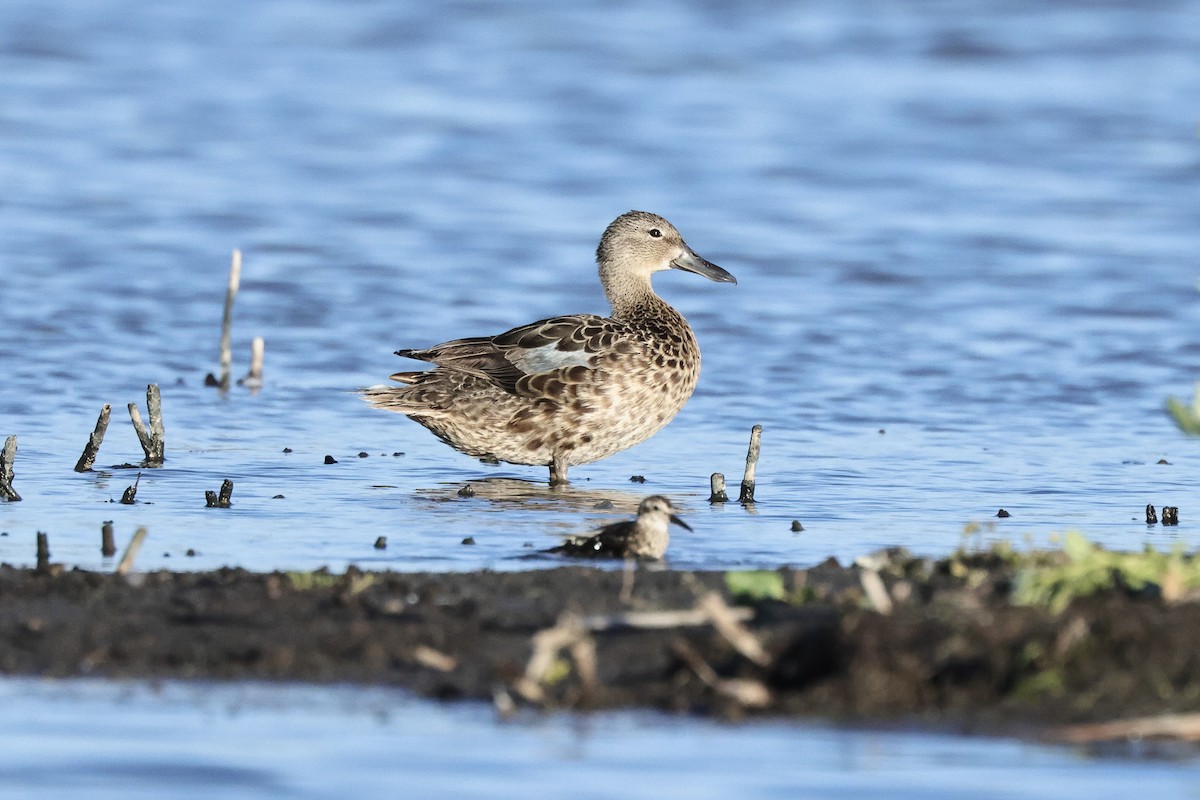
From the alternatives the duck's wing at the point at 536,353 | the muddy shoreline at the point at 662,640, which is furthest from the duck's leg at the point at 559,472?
the muddy shoreline at the point at 662,640

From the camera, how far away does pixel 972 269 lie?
70.1ft

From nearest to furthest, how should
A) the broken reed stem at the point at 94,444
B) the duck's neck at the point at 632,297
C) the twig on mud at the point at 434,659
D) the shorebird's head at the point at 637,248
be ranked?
the twig on mud at the point at 434,659, the broken reed stem at the point at 94,444, the duck's neck at the point at 632,297, the shorebird's head at the point at 637,248

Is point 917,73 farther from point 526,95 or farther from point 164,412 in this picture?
point 164,412

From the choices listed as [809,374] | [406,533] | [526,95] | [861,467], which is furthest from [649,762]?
[526,95]

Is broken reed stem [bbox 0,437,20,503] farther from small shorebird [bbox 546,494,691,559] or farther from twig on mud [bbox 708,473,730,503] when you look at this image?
twig on mud [bbox 708,473,730,503]

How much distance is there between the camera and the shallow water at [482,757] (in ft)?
19.4

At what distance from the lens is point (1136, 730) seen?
6.18 meters

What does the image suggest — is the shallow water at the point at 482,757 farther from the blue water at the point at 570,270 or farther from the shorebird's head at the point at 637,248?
the shorebird's head at the point at 637,248

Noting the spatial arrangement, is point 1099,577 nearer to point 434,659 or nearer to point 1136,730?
point 1136,730

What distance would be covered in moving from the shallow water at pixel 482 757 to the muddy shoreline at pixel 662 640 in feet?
0.53

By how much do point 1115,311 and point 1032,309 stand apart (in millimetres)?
753

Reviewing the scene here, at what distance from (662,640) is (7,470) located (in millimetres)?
4940

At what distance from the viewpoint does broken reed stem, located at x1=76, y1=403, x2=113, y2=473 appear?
11.5 m

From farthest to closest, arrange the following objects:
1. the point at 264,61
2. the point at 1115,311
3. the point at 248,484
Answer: the point at 264,61 < the point at 1115,311 < the point at 248,484
